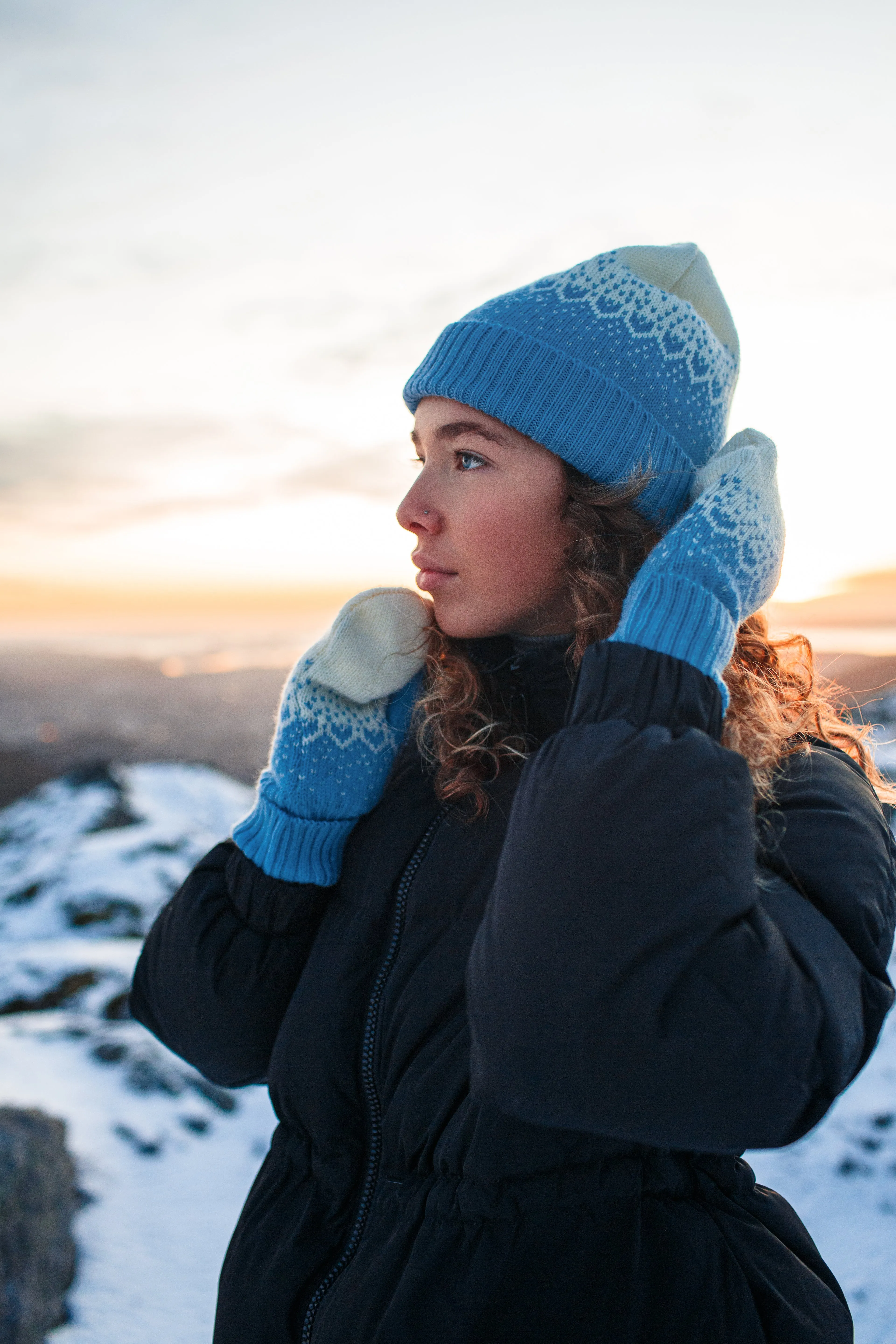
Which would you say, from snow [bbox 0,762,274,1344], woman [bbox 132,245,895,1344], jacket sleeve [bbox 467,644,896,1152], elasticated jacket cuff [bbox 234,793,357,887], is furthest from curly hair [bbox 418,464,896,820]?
snow [bbox 0,762,274,1344]

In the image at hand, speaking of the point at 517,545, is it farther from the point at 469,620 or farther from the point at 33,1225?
the point at 33,1225

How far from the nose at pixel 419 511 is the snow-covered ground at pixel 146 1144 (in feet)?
6.83

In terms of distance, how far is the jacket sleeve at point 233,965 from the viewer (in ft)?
4.97

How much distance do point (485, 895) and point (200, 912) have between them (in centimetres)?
62

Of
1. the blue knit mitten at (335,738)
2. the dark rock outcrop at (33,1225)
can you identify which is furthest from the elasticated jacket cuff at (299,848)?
the dark rock outcrop at (33,1225)

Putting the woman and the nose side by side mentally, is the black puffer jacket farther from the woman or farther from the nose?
the nose

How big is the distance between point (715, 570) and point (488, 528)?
0.44 m

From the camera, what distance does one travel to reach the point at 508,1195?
1137mm

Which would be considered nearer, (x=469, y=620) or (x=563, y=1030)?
(x=563, y=1030)

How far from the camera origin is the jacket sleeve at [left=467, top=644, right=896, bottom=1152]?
0.93 meters

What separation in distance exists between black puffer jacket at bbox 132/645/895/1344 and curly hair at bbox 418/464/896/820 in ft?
0.23

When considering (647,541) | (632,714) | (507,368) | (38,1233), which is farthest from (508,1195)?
(38,1233)

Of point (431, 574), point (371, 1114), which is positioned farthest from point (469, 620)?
point (371, 1114)

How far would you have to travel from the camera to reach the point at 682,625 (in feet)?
3.65
